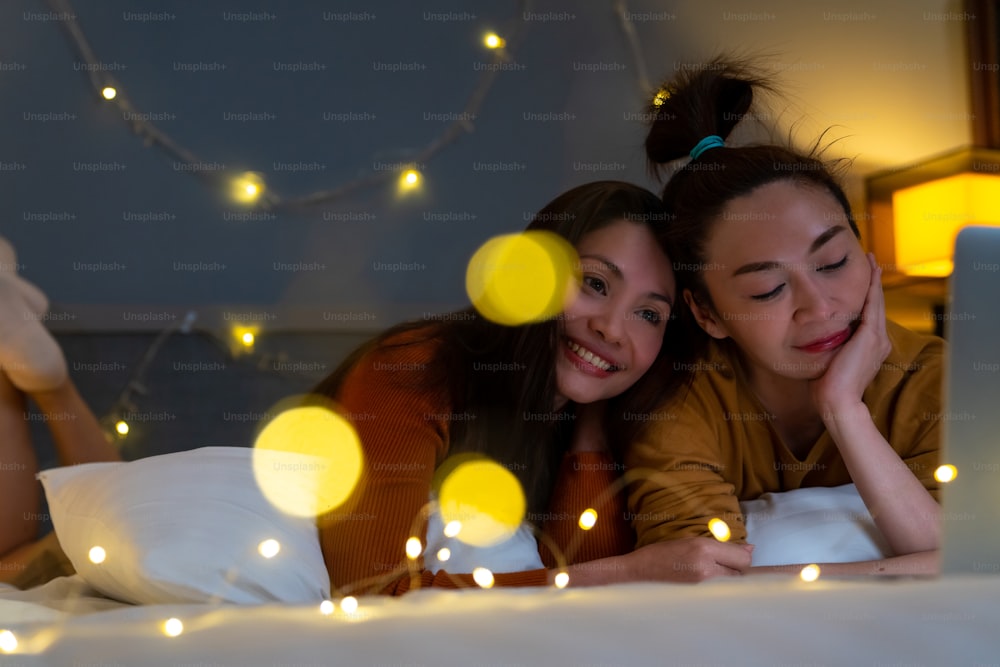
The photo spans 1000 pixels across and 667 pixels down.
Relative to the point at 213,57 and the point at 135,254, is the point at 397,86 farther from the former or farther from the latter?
the point at 135,254

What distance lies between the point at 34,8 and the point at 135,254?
22.4 inches

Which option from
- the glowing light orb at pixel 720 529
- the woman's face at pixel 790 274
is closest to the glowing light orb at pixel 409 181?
the woman's face at pixel 790 274

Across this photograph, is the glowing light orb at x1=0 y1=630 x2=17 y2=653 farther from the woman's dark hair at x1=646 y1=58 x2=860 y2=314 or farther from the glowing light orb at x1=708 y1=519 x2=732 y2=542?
the woman's dark hair at x1=646 y1=58 x2=860 y2=314

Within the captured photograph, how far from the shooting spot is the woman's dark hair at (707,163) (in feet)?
A: 4.05

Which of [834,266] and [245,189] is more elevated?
[245,189]

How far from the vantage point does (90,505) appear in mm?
967

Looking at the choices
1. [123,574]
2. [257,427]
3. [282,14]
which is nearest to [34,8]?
[282,14]

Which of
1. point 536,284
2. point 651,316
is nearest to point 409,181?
point 536,284

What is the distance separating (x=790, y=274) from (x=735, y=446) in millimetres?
264

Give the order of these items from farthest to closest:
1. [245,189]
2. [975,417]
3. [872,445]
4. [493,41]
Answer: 1. [493,41]
2. [245,189]
3. [872,445]
4. [975,417]

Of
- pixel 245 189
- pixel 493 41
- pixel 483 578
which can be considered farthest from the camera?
pixel 493 41

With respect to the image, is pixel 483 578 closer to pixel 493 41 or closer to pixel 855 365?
pixel 855 365

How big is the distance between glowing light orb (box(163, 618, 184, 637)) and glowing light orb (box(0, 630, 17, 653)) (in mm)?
87

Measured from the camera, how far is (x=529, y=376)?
126cm
